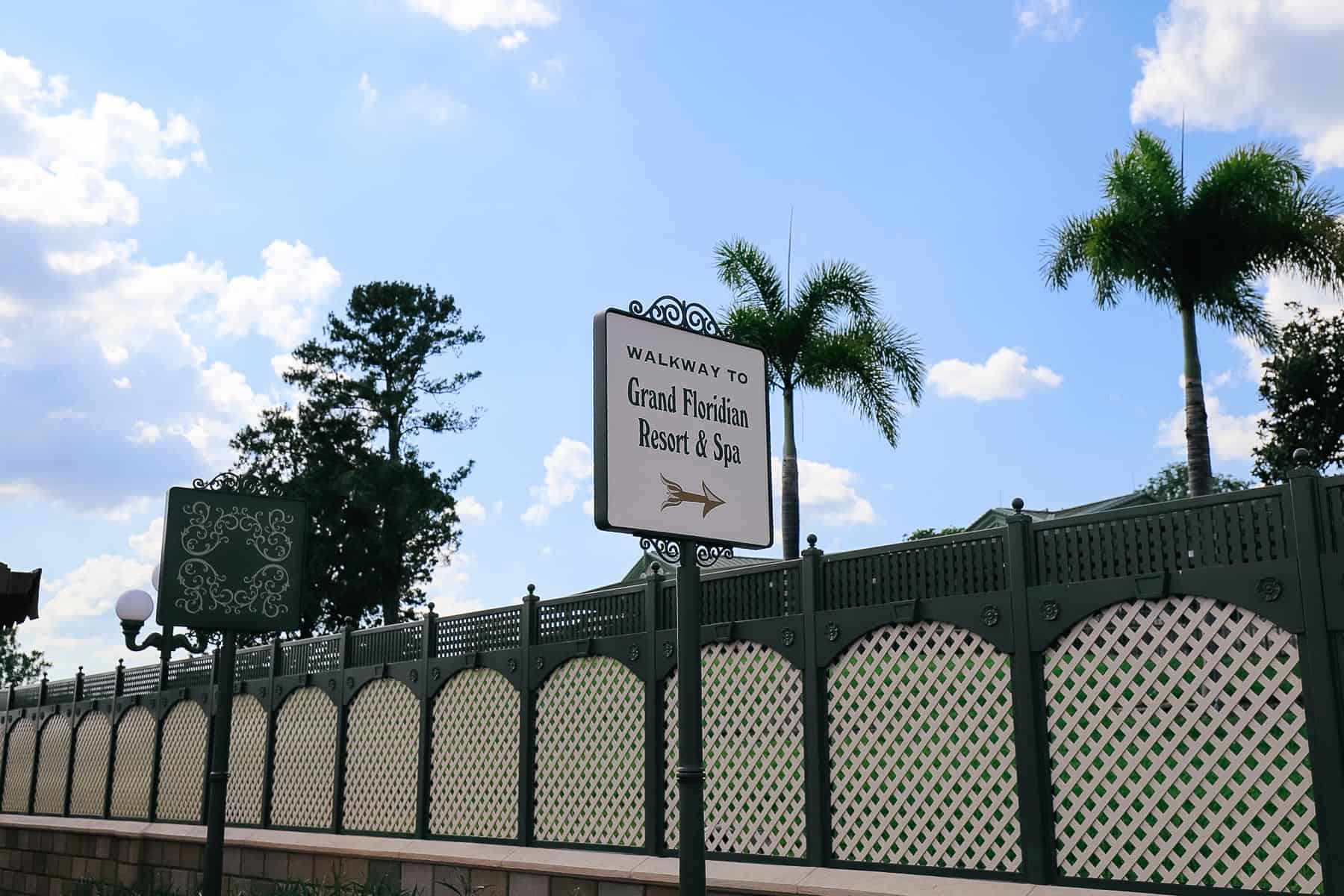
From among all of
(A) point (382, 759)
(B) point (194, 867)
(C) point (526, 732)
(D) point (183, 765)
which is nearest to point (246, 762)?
(B) point (194, 867)

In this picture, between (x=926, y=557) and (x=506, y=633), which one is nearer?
(x=926, y=557)

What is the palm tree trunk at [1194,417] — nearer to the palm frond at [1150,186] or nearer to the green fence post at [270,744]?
the palm frond at [1150,186]

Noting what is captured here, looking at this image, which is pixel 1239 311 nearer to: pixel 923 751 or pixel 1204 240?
pixel 1204 240

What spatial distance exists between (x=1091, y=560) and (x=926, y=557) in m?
1.14

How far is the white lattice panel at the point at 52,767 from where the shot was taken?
1956cm

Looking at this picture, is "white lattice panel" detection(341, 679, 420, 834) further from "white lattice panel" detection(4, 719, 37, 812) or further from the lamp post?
"white lattice panel" detection(4, 719, 37, 812)

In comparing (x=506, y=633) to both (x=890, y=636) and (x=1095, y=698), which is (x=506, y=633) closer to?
(x=890, y=636)

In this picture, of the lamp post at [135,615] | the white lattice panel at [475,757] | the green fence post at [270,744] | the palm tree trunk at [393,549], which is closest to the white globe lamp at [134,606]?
the lamp post at [135,615]

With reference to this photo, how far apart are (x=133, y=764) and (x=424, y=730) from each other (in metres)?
7.86

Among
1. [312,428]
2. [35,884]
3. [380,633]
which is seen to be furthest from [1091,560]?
[312,428]

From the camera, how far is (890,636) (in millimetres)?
8242

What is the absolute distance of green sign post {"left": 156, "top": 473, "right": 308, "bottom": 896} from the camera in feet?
29.2

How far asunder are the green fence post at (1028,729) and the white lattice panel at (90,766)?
49.9 feet

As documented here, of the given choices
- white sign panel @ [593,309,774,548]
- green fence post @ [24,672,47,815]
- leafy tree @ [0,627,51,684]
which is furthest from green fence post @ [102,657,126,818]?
leafy tree @ [0,627,51,684]
